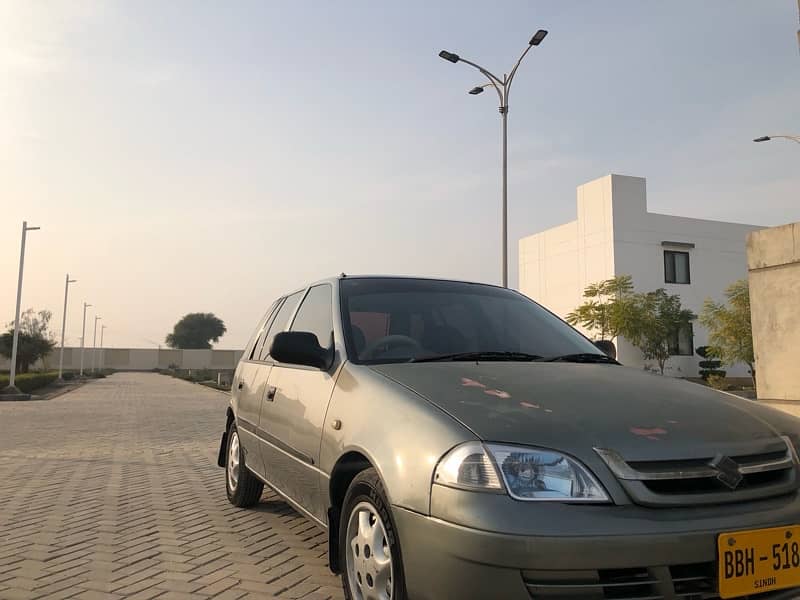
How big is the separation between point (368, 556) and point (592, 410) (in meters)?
1.08

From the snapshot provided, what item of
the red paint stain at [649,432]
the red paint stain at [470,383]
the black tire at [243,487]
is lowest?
the black tire at [243,487]

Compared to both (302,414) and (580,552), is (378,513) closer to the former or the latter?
(580,552)

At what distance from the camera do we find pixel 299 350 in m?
3.36

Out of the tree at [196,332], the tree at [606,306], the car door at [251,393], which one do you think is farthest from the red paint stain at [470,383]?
the tree at [196,332]

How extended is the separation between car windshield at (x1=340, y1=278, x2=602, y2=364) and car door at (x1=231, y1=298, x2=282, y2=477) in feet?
3.91

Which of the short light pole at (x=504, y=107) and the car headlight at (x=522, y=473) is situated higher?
the short light pole at (x=504, y=107)

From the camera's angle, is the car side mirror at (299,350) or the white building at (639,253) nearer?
the car side mirror at (299,350)

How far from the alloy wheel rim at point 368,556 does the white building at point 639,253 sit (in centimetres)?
3708

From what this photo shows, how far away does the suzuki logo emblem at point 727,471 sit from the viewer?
89.3 inches

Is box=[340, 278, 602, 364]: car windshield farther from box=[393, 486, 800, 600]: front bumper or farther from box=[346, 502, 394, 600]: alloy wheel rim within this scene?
box=[393, 486, 800, 600]: front bumper

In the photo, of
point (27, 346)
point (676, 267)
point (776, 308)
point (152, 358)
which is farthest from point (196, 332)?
point (776, 308)

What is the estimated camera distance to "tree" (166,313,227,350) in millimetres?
135375

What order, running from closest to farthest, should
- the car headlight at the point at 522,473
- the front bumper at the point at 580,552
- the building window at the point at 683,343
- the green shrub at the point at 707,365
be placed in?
the front bumper at the point at 580,552
the car headlight at the point at 522,473
the green shrub at the point at 707,365
the building window at the point at 683,343

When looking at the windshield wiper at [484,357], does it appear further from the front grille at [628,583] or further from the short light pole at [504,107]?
the short light pole at [504,107]
